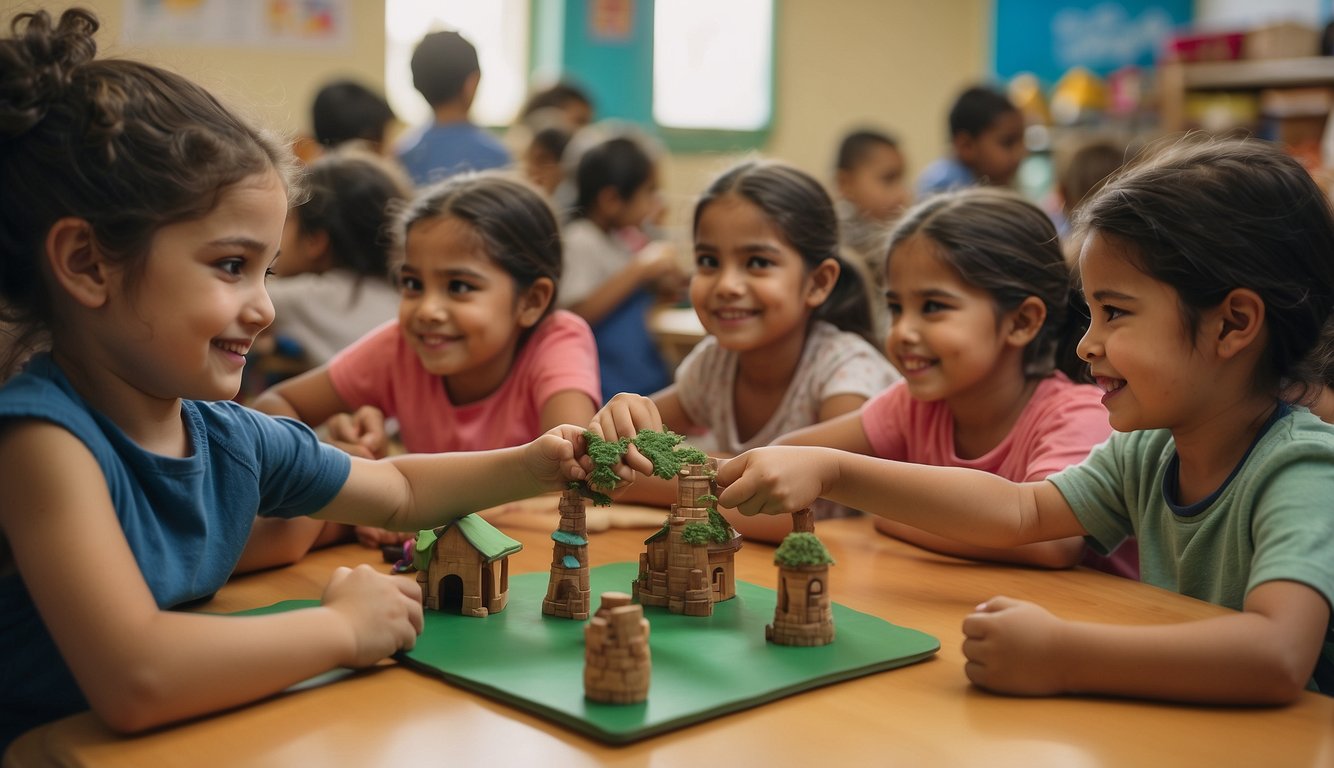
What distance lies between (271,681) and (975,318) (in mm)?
1272

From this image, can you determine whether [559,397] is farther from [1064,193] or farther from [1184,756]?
[1064,193]

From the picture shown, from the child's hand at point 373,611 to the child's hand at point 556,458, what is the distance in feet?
0.68

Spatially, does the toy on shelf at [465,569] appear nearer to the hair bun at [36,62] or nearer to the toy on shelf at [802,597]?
the toy on shelf at [802,597]

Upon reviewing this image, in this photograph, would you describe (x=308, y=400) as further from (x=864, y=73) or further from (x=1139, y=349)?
(x=864, y=73)

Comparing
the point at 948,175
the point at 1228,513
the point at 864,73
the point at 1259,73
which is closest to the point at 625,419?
the point at 1228,513

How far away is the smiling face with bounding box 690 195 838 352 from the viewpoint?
2.25 meters

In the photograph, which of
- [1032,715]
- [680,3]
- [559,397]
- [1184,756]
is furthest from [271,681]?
[680,3]

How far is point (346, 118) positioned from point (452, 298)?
2.58 metres

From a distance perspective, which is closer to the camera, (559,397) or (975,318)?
(975,318)

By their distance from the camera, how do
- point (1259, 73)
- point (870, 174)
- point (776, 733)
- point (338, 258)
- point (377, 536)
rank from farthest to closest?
point (1259, 73), point (870, 174), point (338, 258), point (377, 536), point (776, 733)

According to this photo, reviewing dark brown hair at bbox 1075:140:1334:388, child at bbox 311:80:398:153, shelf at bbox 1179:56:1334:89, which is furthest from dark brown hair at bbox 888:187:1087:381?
shelf at bbox 1179:56:1334:89

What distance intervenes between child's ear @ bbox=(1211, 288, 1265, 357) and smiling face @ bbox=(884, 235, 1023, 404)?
0.58 metres

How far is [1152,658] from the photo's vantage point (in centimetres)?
108

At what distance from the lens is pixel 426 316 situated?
2.10 metres
